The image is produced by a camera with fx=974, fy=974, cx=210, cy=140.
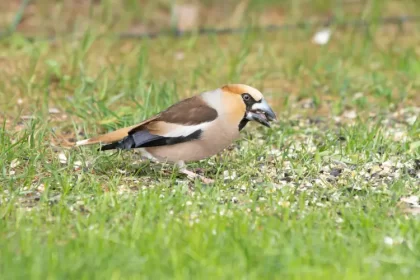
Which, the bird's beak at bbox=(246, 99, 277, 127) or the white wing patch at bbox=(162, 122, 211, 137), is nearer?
the white wing patch at bbox=(162, 122, 211, 137)

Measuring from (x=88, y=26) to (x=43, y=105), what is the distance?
2247 millimetres

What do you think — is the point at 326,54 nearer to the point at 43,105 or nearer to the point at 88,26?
the point at 88,26

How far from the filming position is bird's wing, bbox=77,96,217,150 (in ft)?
20.2

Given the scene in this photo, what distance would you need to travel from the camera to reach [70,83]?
27.8ft

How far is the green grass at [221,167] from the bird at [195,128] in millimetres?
179

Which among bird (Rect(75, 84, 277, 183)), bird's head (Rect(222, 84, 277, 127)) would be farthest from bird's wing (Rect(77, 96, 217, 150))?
bird's head (Rect(222, 84, 277, 127))

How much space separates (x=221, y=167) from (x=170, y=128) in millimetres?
552

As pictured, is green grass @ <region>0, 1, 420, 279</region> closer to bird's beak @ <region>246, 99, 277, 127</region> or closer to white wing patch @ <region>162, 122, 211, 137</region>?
white wing patch @ <region>162, 122, 211, 137</region>

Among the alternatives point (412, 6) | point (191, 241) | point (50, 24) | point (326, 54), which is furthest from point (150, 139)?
point (412, 6)

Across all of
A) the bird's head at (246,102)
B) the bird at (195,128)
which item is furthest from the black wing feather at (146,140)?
the bird's head at (246,102)

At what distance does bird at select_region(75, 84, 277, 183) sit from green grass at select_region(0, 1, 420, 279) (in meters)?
0.18

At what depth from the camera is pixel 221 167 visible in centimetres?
657

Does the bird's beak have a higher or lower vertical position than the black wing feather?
higher

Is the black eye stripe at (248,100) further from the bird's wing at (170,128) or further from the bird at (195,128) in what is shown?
the bird's wing at (170,128)
